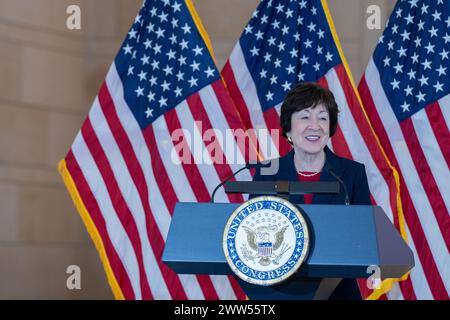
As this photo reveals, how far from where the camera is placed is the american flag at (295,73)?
4.70m

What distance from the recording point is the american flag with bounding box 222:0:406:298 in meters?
4.70

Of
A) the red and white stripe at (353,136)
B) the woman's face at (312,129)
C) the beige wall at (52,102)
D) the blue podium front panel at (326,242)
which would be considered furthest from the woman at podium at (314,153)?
the beige wall at (52,102)

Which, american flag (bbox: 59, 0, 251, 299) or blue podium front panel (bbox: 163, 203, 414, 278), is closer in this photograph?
blue podium front panel (bbox: 163, 203, 414, 278)

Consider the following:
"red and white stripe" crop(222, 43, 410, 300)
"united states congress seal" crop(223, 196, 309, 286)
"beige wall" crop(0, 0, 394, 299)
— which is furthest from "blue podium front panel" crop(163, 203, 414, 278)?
"beige wall" crop(0, 0, 394, 299)

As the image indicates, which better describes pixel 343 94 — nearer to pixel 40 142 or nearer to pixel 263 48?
pixel 263 48

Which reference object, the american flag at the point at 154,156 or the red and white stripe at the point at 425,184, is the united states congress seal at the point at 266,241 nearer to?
the american flag at the point at 154,156

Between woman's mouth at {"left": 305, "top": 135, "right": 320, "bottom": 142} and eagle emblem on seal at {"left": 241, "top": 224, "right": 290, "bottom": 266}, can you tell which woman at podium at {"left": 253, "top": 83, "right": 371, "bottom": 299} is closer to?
woman's mouth at {"left": 305, "top": 135, "right": 320, "bottom": 142}

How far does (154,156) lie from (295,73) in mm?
976

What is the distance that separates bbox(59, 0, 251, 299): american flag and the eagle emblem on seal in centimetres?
254

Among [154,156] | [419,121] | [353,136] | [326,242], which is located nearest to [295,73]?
[353,136]

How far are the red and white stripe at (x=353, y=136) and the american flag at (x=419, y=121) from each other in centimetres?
14

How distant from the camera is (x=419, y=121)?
4.75 metres

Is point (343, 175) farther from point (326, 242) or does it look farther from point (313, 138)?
point (326, 242)
